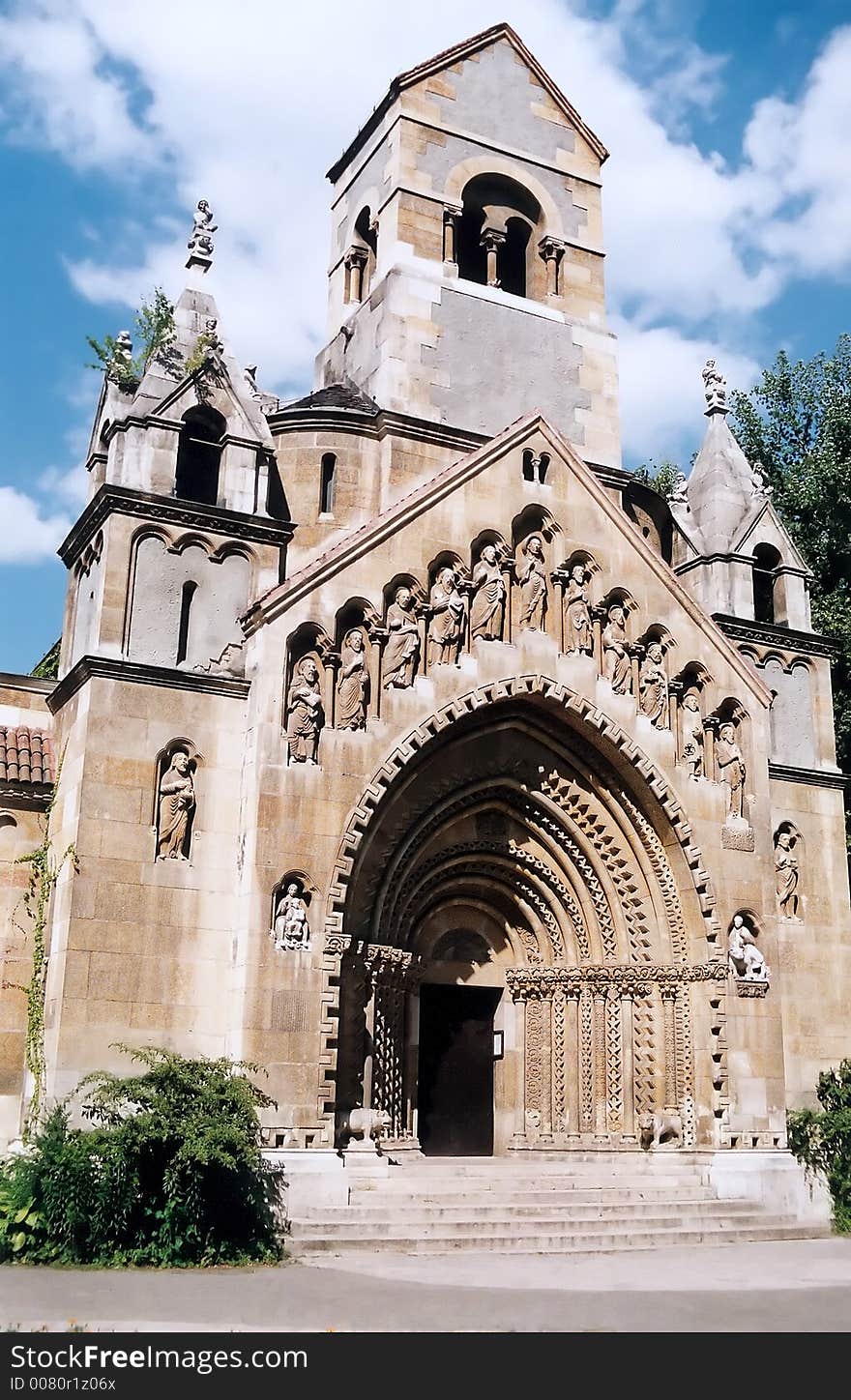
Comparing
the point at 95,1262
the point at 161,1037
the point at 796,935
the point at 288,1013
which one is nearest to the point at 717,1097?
the point at 796,935

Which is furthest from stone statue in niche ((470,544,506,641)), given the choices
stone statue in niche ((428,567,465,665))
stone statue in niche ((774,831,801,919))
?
stone statue in niche ((774,831,801,919))

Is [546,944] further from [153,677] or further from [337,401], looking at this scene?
[337,401]

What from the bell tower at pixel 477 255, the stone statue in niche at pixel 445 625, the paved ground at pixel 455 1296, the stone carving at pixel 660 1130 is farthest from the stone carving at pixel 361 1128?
the bell tower at pixel 477 255

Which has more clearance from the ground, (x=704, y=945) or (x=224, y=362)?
(x=224, y=362)

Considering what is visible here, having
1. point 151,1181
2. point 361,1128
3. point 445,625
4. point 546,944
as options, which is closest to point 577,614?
point 445,625

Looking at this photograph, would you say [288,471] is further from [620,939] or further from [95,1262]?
[95,1262]

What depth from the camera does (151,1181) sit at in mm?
15508

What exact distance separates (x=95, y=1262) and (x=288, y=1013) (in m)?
3.70

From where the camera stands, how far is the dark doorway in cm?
2050

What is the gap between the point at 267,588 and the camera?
20.1 meters

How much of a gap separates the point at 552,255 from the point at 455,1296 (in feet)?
63.2

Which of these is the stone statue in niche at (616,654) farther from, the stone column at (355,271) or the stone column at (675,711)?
the stone column at (355,271)

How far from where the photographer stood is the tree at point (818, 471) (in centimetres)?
2895

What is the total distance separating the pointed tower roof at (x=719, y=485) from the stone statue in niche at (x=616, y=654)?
4.41 metres
